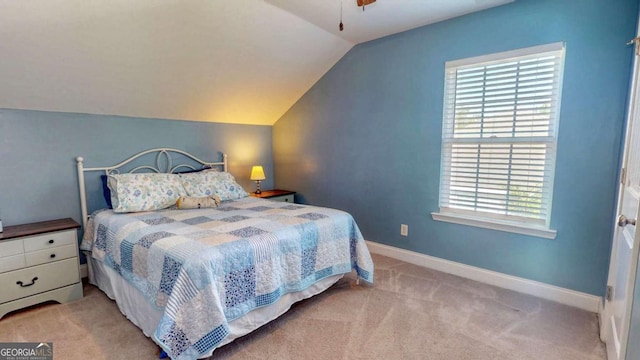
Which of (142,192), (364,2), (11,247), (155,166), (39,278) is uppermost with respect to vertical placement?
(364,2)

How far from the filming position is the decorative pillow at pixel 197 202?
2.76m

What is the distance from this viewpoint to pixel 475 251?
2.79 meters

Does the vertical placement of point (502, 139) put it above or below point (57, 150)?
above

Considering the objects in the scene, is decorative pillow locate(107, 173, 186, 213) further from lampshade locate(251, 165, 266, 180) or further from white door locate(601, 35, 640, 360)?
white door locate(601, 35, 640, 360)

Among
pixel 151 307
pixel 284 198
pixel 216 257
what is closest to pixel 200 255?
pixel 216 257

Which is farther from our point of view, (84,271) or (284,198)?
(284,198)

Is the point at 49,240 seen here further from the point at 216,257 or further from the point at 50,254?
the point at 216,257

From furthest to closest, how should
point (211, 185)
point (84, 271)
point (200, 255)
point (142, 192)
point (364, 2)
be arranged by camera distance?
point (211, 185) < point (84, 271) < point (142, 192) < point (364, 2) < point (200, 255)

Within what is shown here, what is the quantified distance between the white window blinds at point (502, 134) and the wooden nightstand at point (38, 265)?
3.21 m

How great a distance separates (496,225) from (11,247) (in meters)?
3.69

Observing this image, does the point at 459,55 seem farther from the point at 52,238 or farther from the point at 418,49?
the point at 52,238

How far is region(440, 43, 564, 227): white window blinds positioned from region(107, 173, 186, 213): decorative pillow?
8.39 feet

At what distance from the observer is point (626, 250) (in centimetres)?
148

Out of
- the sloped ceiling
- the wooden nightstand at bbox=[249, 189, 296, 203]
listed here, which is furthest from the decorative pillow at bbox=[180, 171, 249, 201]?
the sloped ceiling
